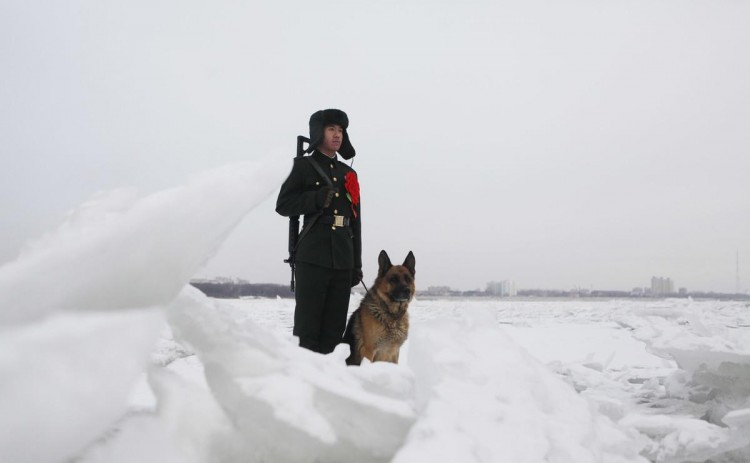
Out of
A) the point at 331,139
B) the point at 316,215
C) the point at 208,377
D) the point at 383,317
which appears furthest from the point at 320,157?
the point at 208,377

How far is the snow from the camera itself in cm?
53

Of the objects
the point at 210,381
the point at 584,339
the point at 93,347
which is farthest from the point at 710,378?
the point at 584,339

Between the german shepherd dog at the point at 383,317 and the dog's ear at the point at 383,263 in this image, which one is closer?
the german shepherd dog at the point at 383,317

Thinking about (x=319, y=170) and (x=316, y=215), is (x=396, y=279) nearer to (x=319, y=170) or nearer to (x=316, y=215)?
(x=316, y=215)

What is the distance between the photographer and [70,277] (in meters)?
0.55

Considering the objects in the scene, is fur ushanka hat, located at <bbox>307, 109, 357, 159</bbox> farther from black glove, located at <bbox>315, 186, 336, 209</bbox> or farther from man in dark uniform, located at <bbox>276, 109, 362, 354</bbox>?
black glove, located at <bbox>315, 186, 336, 209</bbox>

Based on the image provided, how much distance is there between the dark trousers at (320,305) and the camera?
379 cm

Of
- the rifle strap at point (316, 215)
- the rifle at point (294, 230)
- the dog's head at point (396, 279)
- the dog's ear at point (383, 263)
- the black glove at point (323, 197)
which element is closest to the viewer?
the black glove at point (323, 197)

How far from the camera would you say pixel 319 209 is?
3.80 meters

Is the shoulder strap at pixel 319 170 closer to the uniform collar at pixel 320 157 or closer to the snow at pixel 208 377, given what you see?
the uniform collar at pixel 320 157

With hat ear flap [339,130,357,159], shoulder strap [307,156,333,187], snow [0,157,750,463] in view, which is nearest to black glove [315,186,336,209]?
shoulder strap [307,156,333,187]

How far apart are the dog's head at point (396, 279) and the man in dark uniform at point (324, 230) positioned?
566mm

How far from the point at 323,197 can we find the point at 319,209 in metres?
0.13

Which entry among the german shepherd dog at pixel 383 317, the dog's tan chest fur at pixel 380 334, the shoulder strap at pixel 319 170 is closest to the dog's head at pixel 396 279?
the german shepherd dog at pixel 383 317
